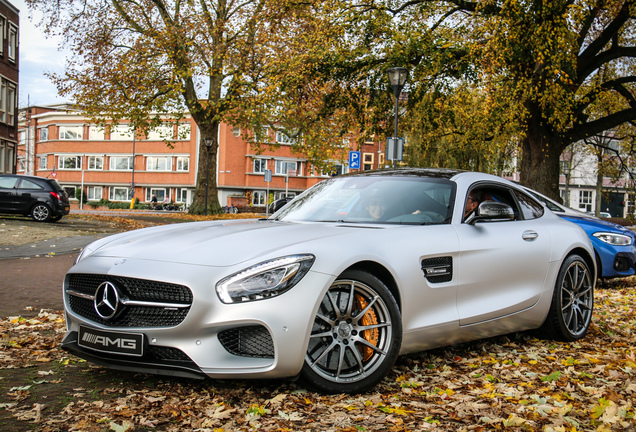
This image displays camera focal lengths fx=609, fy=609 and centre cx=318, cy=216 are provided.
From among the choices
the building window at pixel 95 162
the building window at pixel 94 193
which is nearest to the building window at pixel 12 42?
the building window at pixel 95 162

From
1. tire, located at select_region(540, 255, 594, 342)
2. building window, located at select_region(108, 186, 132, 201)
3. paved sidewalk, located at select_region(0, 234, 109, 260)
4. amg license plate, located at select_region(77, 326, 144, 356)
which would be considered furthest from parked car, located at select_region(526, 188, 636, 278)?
building window, located at select_region(108, 186, 132, 201)

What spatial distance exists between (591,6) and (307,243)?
592 inches

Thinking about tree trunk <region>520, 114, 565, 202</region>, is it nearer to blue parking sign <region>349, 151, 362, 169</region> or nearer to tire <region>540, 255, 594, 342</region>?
blue parking sign <region>349, 151, 362, 169</region>

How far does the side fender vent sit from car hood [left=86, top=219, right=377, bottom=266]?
1.65 feet

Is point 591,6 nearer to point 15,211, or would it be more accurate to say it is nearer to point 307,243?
point 307,243

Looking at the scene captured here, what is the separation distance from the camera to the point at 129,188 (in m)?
63.0

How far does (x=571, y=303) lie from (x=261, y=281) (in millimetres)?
3254

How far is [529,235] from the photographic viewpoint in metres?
4.95

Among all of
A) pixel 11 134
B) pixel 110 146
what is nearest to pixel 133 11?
pixel 11 134

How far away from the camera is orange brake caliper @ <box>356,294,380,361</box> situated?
143 inches

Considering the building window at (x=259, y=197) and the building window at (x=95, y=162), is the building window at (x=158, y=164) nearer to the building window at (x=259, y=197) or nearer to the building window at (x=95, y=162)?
the building window at (x=95, y=162)

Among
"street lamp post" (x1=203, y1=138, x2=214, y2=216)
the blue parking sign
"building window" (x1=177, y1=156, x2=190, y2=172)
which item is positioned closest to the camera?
the blue parking sign

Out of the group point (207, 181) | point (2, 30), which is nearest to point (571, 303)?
Result: point (207, 181)

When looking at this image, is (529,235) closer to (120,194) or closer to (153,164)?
(153,164)
